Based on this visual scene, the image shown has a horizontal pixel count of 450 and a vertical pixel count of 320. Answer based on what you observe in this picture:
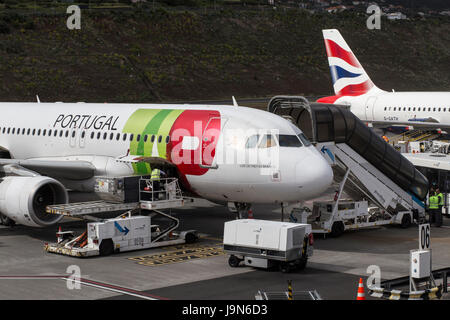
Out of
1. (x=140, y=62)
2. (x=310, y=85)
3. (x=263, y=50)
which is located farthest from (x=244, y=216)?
(x=263, y=50)

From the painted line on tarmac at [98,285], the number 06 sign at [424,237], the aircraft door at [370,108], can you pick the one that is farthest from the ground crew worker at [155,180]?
the aircraft door at [370,108]

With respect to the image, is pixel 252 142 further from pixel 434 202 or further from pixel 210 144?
pixel 434 202

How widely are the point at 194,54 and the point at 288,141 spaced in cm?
8291

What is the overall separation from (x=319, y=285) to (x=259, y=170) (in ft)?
18.0

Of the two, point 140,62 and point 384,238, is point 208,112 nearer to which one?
point 384,238

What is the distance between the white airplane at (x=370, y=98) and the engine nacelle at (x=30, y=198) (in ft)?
114

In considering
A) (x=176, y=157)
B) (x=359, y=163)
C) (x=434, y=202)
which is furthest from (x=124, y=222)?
(x=434, y=202)

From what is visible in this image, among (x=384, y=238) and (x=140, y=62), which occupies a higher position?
(x=140, y=62)

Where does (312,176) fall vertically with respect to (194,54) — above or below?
below

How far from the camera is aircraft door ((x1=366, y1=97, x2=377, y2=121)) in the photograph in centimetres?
5791

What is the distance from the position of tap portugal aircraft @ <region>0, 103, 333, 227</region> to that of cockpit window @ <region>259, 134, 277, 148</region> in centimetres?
3

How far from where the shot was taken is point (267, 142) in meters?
24.4

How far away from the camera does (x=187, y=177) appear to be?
2592cm

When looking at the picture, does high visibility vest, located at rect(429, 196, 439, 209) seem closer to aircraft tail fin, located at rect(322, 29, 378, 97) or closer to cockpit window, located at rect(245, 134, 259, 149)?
cockpit window, located at rect(245, 134, 259, 149)
